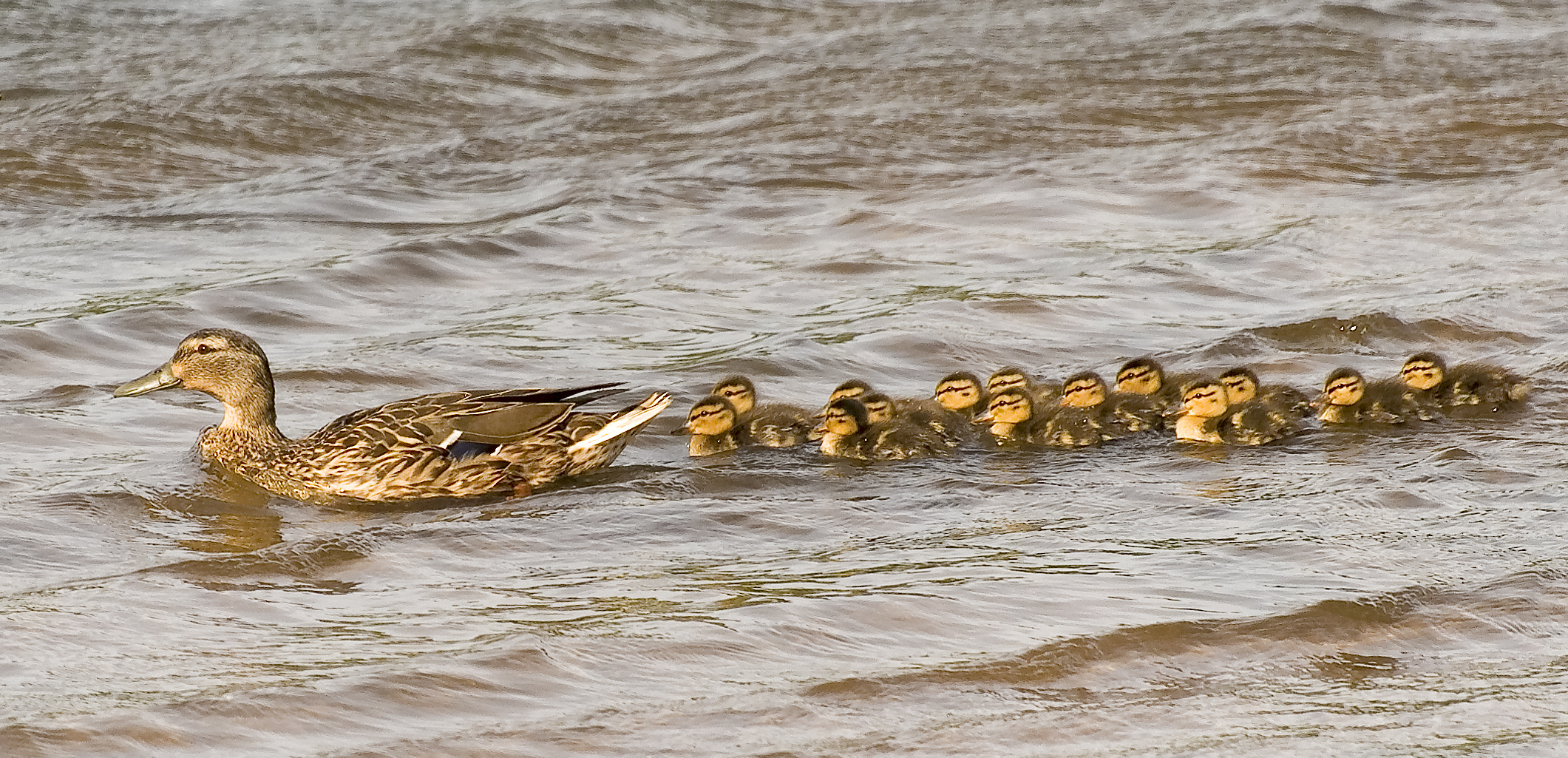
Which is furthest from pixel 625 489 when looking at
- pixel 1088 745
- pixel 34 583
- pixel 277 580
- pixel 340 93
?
pixel 340 93

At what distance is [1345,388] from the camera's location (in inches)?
243

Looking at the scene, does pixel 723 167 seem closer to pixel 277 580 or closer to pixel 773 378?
pixel 773 378

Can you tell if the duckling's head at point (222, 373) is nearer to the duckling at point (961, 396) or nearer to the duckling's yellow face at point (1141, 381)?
the duckling at point (961, 396)

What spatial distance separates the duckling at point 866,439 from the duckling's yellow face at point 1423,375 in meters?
1.35

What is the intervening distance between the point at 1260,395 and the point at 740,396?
1493 mm

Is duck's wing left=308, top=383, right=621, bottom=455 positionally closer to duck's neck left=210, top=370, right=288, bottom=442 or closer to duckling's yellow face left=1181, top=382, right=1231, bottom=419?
duck's neck left=210, top=370, right=288, bottom=442

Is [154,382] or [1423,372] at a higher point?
[154,382]

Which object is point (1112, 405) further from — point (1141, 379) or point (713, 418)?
point (713, 418)

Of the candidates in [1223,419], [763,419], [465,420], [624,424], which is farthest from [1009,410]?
[465,420]

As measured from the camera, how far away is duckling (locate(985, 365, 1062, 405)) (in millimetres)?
6352

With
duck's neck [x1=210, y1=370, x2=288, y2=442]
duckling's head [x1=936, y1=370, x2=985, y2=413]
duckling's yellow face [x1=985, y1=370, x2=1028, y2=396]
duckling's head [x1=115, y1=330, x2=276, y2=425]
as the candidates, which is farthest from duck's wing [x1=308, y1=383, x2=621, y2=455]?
duckling's yellow face [x1=985, y1=370, x2=1028, y2=396]

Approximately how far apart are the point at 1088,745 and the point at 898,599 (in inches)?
30.3

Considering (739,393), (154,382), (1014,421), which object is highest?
(154,382)

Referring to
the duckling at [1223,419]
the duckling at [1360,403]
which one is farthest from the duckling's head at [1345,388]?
the duckling at [1223,419]
